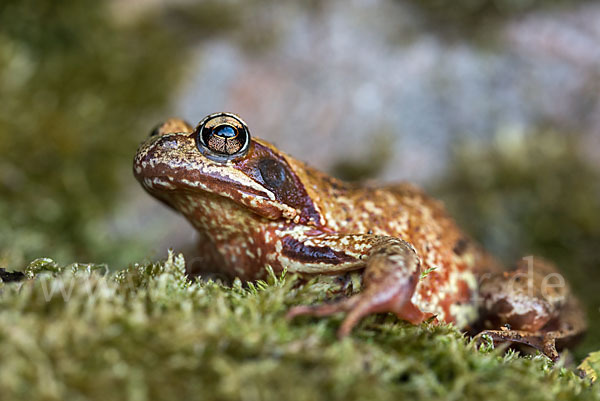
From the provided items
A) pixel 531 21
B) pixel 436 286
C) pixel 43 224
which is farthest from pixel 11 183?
pixel 531 21

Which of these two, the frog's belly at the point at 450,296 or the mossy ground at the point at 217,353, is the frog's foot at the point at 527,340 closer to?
the frog's belly at the point at 450,296

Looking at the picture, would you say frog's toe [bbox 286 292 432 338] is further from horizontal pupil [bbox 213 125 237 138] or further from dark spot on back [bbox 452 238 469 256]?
dark spot on back [bbox 452 238 469 256]

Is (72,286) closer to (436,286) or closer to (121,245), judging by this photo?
(436,286)

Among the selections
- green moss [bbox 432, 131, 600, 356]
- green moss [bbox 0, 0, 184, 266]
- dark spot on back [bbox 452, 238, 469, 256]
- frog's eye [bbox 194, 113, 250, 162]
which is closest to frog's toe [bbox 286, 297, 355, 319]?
frog's eye [bbox 194, 113, 250, 162]

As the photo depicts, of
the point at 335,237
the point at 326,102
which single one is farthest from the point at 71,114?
the point at 335,237

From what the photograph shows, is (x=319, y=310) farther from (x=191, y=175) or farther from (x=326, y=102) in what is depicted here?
(x=326, y=102)

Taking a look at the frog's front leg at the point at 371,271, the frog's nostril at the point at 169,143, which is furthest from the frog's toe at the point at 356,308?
the frog's nostril at the point at 169,143

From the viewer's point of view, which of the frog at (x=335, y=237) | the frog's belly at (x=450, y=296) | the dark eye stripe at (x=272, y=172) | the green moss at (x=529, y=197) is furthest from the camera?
the green moss at (x=529, y=197)
